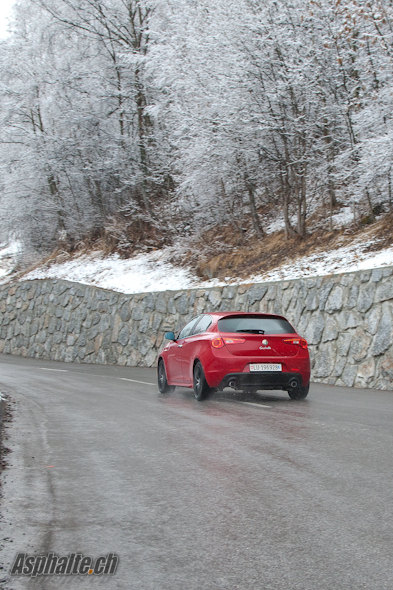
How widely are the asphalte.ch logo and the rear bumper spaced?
7359 millimetres

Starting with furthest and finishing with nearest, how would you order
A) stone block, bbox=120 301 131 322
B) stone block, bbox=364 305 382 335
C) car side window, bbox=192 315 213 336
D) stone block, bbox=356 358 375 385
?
stone block, bbox=120 301 131 322 → stone block, bbox=364 305 382 335 → stone block, bbox=356 358 375 385 → car side window, bbox=192 315 213 336

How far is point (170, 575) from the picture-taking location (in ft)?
11.5

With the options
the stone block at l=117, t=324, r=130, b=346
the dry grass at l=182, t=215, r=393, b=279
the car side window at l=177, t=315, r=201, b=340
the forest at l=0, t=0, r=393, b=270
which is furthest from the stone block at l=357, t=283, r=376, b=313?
the stone block at l=117, t=324, r=130, b=346

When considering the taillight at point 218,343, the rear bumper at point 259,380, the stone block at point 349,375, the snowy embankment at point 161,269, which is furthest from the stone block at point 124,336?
the rear bumper at point 259,380

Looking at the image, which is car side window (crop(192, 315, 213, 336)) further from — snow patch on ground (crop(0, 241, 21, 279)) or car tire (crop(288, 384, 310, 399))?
snow patch on ground (crop(0, 241, 21, 279))

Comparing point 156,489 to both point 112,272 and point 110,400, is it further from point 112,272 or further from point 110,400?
point 112,272

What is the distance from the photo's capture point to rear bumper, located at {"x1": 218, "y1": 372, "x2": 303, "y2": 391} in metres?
11.1

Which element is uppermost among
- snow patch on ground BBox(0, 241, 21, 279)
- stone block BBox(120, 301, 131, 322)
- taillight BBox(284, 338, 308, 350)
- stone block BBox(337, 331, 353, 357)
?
snow patch on ground BBox(0, 241, 21, 279)

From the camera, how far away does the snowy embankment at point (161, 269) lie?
58.6ft

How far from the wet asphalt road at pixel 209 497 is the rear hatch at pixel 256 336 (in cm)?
152

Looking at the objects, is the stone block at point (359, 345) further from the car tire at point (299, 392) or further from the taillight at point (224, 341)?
the taillight at point (224, 341)

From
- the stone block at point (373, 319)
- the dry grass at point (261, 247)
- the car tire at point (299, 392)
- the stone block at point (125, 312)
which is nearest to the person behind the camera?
the car tire at point (299, 392)

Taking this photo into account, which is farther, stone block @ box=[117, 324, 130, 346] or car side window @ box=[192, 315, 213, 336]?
stone block @ box=[117, 324, 130, 346]

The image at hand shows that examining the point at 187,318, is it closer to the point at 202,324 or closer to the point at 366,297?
the point at 366,297
